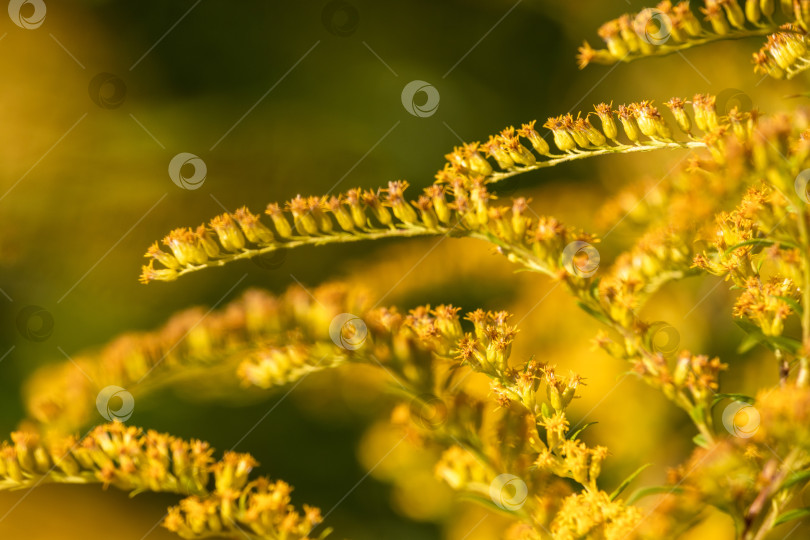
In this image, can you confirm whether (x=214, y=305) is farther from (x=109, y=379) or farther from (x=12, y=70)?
(x=12, y=70)

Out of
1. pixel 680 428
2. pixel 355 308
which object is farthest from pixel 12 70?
pixel 680 428

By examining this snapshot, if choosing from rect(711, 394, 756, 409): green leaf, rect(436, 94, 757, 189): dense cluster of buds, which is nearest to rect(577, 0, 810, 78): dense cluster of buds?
rect(436, 94, 757, 189): dense cluster of buds

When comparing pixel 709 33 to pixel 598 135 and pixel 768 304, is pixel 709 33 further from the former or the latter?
pixel 768 304

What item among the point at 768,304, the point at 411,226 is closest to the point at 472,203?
the point at 411,226

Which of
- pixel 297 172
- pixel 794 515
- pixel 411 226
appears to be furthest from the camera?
pixel 297 172

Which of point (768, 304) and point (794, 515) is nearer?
point (794, 515)

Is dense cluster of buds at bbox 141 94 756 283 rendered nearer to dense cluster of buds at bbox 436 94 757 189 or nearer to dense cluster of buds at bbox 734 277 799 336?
dense cluster of buds at bbox 436 94 757 189
